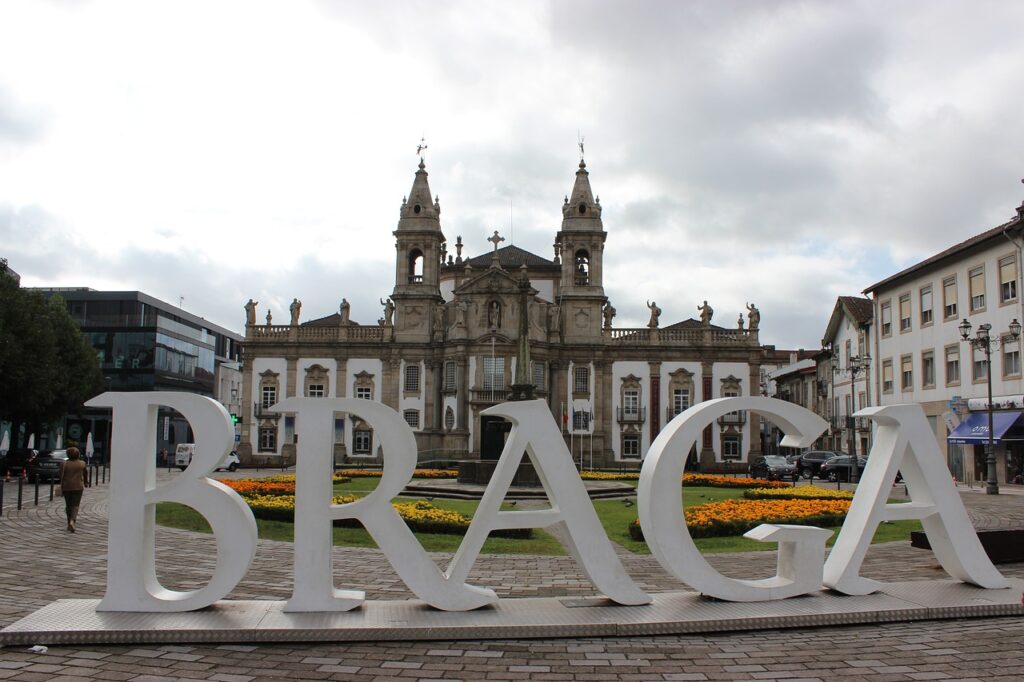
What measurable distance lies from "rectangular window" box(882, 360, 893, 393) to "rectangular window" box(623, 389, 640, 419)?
1704cm

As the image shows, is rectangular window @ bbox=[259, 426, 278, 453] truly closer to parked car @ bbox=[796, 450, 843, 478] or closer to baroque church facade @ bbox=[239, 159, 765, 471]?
baroque church facade @ bbox=[239, 159, 765, 471]

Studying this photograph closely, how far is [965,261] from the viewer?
34.9 metres

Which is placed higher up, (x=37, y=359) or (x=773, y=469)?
(x=37, y=359)

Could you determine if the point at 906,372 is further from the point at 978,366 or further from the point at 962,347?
the point at 978,366

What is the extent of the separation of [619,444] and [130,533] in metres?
48.6

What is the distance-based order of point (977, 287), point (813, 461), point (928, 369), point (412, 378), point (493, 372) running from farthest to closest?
point (412, 378) → point (493, 372) → point (813, 461) → point (928, 369) → point (977, 287)

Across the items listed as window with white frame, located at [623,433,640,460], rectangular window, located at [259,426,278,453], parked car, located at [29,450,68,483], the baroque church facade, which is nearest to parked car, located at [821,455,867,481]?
the baroque church facade

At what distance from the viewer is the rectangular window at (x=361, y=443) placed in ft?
178

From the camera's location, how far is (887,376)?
1634 inches

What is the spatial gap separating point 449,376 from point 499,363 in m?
3.79

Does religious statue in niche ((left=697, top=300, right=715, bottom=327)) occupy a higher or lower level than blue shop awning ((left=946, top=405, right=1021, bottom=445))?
higher

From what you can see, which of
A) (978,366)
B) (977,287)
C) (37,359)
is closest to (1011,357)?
(978,366)

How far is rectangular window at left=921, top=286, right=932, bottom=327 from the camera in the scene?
37719 millimetres

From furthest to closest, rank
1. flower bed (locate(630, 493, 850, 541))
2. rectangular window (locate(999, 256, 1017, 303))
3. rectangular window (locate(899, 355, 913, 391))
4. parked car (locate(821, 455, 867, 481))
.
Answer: rectangular window (locate(899, 355, 913, 391)) → parked car (locate(821, 455, 867, 481)) → rectangular window (locate(999, 256, 1017, 303)) → flower bed (locate(630, 493, 850, 541))
